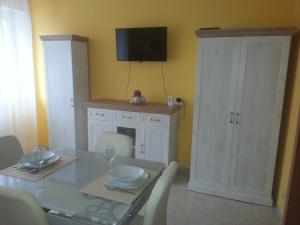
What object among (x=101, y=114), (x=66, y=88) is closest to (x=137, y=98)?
(x=101, y=114)

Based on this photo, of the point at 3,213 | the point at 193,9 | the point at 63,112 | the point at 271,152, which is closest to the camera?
the point at 3,213

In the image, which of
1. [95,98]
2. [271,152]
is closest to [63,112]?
[95,98]

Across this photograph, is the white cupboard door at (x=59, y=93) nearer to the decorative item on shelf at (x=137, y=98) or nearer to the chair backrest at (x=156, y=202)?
the decorative item on shelf at (x=137, y=98)

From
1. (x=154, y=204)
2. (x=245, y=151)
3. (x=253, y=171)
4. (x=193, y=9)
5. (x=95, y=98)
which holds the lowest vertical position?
(x=253, y=171)

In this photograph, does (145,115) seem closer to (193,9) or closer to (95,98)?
(95,98)

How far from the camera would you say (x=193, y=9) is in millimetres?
3027

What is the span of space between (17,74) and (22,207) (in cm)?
305

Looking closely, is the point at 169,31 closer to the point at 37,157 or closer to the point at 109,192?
the point at 37,157

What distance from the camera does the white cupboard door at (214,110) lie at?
8.32 ft

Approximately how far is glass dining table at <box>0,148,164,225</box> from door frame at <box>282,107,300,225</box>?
3.67ft

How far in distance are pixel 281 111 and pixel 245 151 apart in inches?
21.8

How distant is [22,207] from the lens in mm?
1116

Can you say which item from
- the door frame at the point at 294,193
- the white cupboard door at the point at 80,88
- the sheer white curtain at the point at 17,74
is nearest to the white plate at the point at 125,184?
the door frame at the point at 294,193

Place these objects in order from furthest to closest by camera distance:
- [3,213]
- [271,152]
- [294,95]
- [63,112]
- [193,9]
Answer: [63,112], [193,9], [271,152], [294,95], [3,213]
